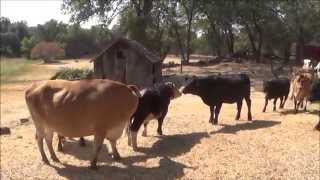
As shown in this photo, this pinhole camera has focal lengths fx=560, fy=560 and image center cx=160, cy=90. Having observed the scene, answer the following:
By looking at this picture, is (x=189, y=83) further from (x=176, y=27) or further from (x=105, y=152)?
(x=176, y=27)

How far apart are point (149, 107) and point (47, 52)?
300 ft

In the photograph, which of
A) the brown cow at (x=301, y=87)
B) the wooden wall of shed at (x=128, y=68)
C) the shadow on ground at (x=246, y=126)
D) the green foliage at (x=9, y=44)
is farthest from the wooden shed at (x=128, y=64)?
the green foliage at (x=9, y=44)

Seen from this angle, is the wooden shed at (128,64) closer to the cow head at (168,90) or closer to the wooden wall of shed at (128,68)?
the wooden wall of shed at (128,68)

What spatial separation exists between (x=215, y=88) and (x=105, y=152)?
448 centimetres

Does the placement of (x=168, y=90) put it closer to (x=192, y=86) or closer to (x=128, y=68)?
(x=192, y=86)

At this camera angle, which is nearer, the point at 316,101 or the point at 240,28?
the point at 316,101

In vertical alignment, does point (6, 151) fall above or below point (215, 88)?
below

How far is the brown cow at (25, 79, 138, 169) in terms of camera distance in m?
10.1

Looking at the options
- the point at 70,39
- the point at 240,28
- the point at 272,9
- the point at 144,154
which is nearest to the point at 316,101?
the point at 144,154

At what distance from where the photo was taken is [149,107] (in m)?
12.4

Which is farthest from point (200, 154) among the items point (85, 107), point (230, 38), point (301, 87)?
point (230, 38)

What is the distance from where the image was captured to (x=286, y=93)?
59.1 ft

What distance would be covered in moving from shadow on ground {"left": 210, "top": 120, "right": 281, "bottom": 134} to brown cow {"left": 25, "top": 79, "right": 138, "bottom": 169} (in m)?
3.96

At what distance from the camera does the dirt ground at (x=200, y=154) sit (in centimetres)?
1013
